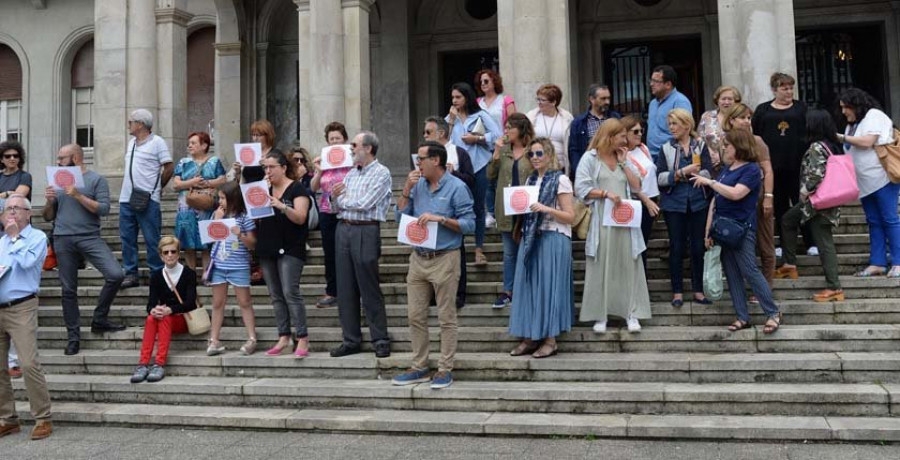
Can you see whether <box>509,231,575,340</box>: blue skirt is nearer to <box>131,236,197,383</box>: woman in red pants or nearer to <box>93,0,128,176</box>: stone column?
<box>131,236,197,383</box>: woman in red pants

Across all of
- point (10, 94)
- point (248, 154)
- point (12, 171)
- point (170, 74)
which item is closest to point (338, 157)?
point (248, 154)

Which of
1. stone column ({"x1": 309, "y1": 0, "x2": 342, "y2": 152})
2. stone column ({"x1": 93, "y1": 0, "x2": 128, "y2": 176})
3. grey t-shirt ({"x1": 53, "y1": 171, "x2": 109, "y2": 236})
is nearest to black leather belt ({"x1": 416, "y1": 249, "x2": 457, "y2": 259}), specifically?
grey t-shirt ({"x1": 53, "y1": 171, "x2": 109, "y2": 236})

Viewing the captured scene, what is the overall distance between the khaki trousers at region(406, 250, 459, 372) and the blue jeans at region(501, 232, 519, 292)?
2.75ft

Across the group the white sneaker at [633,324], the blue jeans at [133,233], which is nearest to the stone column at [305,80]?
the blue jeans at [133,233]

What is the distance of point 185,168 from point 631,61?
10511 millimetres

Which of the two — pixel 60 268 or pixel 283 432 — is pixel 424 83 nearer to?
pixel 60 268

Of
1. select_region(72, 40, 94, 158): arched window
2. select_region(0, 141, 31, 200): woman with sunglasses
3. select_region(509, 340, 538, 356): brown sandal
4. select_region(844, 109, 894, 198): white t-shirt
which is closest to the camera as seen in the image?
select_region(509, 340, 538, 356): brown sandal

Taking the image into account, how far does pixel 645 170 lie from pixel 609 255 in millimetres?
954

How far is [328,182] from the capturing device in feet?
27.9

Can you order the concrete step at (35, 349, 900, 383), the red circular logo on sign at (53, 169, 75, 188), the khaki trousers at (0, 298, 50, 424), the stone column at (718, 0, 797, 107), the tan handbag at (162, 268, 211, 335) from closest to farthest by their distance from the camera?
the concrete step at (35, 349, 900, 383), the khaki trousers at (0, 298, 50, 424), the tan handbag at (162, 268, 211, 335), the red circular logo on sign at (53, 169, 75, 188), the stone column at (718, 0, 797, 107)

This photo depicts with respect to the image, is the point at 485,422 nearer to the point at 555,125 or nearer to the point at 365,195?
the point at 365,195

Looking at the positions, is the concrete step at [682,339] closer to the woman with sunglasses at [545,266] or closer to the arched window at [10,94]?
the woman with sunglasses at [545,266]

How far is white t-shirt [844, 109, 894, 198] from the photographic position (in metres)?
7.96

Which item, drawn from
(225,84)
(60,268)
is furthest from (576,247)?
(225,84)
